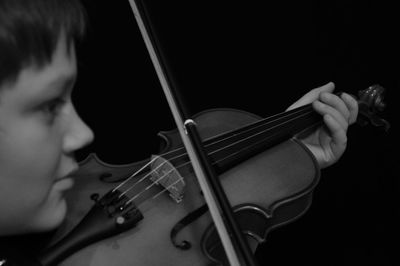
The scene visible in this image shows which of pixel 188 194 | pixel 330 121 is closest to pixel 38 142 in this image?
pixel 188 194

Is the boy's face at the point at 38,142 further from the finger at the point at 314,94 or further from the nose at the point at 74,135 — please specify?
the finger at the point at 314,94

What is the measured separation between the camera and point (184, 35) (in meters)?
1.25

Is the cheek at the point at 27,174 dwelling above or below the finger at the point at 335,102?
above

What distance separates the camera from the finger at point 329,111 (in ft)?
2.69

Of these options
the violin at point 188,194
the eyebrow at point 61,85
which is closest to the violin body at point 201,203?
the violin at point 188,194

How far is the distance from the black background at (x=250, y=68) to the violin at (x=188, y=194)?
0.85 ft

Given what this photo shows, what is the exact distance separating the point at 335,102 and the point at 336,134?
0.06m

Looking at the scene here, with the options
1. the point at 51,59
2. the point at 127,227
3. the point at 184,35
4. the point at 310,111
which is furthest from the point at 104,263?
the point at 184,35

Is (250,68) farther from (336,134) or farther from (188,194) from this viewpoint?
(188,194)

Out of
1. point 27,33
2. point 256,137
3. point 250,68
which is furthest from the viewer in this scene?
point 250,68

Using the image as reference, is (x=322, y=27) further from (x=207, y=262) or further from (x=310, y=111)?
(x=207, y=262)

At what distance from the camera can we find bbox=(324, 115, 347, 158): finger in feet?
2.68

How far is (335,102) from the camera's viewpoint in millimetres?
819

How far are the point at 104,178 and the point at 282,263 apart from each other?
1.46 ft
